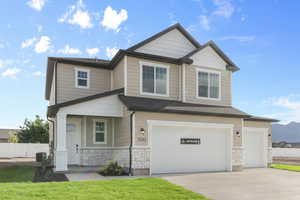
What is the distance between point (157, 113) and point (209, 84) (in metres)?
4.76

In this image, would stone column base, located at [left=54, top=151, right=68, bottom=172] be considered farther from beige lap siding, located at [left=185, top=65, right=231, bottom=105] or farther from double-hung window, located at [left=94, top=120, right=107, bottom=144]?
beige lap siding, located at [left=185, top=65, right=231, bottom=105]

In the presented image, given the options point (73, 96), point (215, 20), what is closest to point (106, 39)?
point (73, 96)

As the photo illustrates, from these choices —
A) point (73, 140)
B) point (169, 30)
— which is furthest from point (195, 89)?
point (73, 140)

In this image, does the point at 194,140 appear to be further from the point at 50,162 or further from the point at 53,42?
the point at 53,42

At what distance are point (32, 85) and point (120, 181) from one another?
14272 millimetres

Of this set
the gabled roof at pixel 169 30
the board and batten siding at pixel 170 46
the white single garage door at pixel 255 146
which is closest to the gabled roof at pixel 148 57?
the gabled roof at pixel 169 30

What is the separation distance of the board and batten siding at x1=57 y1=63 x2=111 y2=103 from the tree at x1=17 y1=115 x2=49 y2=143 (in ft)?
70.8

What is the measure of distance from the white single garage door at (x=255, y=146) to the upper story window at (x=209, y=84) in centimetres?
310

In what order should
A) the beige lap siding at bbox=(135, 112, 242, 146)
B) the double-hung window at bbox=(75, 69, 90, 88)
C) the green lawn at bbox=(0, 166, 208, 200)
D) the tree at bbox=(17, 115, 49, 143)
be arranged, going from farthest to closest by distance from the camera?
the tree at bbox=(17, 115, 49, 143)
the double-hung window at bbox=(75, 69, 90, 88)
the beige lap siding at bbox=(135, 112, 242, 146)
the green lawn at bbox=(0, 166, 208, 200)

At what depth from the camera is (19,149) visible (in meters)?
28.4

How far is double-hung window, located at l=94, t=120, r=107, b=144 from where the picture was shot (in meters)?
14.5

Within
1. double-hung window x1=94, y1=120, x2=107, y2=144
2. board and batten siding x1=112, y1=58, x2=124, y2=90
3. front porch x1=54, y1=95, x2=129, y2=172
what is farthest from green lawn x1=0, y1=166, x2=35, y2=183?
board and batten siding x1=112, y1=58, x2=124, y2=90

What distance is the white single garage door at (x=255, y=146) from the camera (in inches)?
640

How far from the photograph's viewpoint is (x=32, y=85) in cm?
2017
